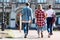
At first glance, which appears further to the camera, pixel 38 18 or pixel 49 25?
pixel 49 25

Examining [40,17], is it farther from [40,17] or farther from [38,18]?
[38,18]

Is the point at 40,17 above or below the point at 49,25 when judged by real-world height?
above

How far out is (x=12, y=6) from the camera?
52.6 m

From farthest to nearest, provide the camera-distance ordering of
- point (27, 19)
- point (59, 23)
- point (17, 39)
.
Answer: point (59, 23) → point (27, 19) → point (17, 39)

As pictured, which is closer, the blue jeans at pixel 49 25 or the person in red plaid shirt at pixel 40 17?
the person in red plaid shirt at pixel 40 17

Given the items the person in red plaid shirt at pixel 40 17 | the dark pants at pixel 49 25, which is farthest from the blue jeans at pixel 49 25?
the person in red plaid shirt at pixel 40 17

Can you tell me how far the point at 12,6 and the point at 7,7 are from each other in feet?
2.96

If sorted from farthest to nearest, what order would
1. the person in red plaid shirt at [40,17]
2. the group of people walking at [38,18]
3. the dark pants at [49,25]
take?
1. the dark pants at [49,25]
2. the person in red plaid shirt at [40,17]
3. the group of people walking at [38,18]

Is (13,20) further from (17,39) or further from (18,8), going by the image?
(17,39)

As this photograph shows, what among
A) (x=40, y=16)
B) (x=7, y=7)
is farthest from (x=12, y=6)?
(x=40, y=16)

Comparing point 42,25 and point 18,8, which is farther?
point 18,8

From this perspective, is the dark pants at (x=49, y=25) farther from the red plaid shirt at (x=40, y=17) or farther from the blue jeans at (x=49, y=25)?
the red plaid shirt at (x=40, y=17)

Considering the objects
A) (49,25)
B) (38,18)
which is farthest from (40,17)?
(49,25)

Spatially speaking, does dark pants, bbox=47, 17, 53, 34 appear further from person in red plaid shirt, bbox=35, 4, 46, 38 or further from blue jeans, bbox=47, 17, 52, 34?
person in red plaid shirt, bbox=35, 4, 46, 38
